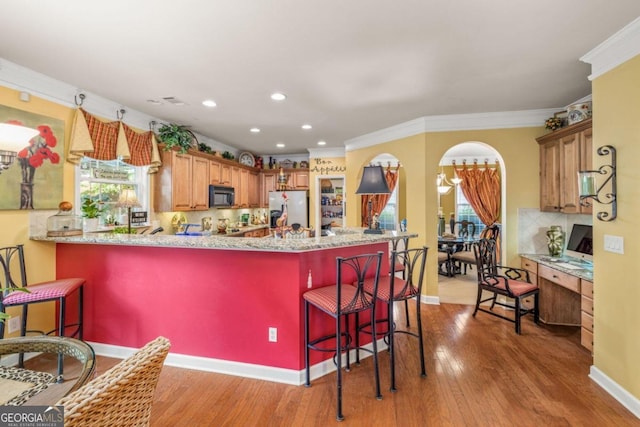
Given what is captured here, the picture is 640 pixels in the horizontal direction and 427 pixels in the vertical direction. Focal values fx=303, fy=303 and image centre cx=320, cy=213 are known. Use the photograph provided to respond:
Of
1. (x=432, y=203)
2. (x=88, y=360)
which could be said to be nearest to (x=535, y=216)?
(x=432, y=203)

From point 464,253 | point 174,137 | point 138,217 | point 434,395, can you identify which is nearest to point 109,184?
point 138,217

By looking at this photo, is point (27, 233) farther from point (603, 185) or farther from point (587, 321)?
point (587, 321)

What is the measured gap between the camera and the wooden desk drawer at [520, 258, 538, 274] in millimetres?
3674

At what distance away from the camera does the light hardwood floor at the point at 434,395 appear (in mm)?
2016

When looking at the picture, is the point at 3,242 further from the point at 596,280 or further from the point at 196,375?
the point at 596,280

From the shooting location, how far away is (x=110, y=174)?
375cm

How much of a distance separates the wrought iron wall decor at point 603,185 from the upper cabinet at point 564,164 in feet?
2.92

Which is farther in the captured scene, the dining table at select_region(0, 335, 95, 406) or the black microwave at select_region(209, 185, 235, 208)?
the black microwave at select_region(209, 185, 235, 208)

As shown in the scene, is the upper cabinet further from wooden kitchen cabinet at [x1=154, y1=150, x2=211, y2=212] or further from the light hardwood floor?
wooden kitchen cabinet at [x1=154, y1=150, x2=211, y2=212]

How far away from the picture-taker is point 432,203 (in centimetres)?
429

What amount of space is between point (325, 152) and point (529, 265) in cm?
417

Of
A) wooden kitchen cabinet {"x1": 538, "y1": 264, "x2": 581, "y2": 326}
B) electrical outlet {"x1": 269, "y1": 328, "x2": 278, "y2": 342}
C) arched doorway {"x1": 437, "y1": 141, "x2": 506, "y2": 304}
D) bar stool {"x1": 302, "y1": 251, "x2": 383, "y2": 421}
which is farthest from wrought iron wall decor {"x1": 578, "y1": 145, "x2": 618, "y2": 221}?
arched doorway {"x1": 437, "y1": 141, "x2": 506, "y2": 304}

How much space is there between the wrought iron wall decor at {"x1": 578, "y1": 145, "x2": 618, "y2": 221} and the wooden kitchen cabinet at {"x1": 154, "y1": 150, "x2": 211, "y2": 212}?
4.58 meters

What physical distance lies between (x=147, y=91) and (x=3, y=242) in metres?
1.87
